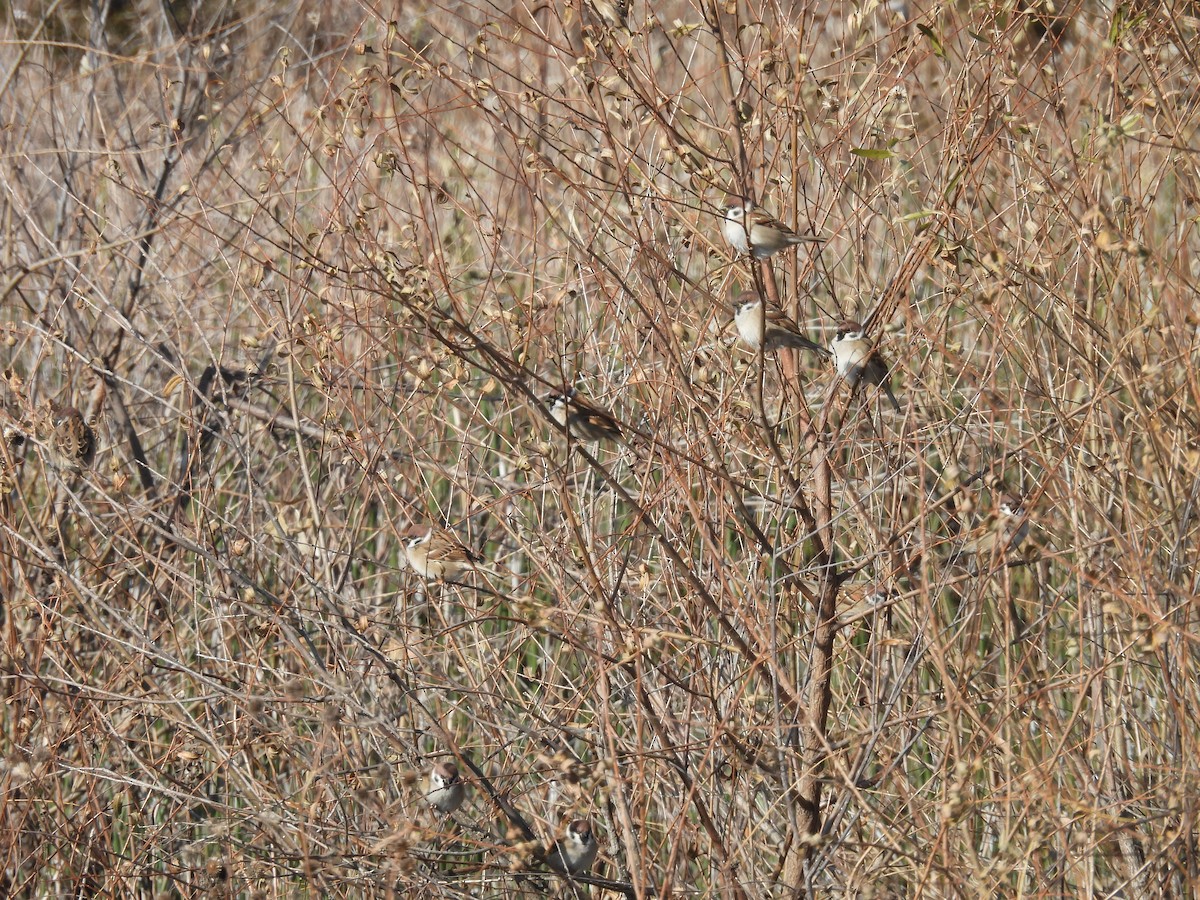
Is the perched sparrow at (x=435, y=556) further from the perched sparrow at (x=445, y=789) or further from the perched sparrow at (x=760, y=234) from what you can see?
the perched sparrow at (x=760, y=234)

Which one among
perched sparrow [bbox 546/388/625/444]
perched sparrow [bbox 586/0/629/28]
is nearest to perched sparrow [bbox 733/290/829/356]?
perched sparrow [bbox 546/388/625/444]

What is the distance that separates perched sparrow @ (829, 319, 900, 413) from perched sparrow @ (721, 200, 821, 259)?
0.32 meters

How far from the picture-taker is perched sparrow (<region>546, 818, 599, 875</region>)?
3527 mm

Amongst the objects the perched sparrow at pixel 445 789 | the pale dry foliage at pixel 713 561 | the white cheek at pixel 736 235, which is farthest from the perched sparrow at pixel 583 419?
the perched sparrow at pixel 445 789

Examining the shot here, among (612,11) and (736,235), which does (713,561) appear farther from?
(612,11)

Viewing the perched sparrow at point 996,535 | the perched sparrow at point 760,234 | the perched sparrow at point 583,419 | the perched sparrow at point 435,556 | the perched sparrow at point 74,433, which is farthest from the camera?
the perched sparrow at point 74,433

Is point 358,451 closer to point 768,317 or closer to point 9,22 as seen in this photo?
point 768,317

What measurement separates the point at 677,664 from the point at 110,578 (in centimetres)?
182

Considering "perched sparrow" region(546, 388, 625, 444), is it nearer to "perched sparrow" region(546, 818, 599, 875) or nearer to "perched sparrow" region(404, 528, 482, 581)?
"perched sparrow" region(404, 528, 482, 581)

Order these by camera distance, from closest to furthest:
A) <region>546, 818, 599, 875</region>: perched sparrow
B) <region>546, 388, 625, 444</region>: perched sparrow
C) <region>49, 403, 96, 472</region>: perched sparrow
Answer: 1. <region>546, 388, 625, 444</region>: perched sparrow
2. <region>546, 818, 599, 875</region>: perched sparrow
3. <region>49, 403, 96, 472</region>: perched sparrow

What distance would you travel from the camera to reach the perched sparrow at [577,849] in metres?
3.53

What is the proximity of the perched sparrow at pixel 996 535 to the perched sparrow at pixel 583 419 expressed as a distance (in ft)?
3.13

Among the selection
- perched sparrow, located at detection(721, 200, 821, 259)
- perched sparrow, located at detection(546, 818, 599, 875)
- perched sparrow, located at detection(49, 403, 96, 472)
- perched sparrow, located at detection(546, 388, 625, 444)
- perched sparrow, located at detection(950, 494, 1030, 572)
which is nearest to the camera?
perched sparrow, located at detection(950, 494, 1030, 572)

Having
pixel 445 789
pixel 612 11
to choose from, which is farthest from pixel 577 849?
pixel 612 11
